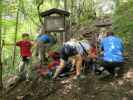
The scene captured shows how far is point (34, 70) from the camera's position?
13.0m

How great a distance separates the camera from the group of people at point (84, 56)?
36.1ft

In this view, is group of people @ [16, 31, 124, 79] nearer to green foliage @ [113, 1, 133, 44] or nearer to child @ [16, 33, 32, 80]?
child @ [16, 33, 32, 80]

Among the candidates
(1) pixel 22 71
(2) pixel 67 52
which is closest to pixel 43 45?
(1) pixel 22 71

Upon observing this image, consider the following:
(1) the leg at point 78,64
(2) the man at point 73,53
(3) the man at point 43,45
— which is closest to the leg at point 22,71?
(3) the man at point 43,45

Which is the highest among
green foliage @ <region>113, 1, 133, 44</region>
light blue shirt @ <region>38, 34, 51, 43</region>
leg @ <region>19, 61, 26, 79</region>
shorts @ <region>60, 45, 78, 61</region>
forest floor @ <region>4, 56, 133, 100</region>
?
green foliage @ <region>113, 1, 133, 44</region>

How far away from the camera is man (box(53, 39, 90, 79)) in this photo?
451 inches

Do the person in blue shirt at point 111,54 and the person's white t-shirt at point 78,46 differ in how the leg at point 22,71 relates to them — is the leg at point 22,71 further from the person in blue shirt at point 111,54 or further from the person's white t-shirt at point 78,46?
the person in blue shirt at point 111,54

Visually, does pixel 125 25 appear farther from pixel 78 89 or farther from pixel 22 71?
pixel 22 71

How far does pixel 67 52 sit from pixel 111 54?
1.49m

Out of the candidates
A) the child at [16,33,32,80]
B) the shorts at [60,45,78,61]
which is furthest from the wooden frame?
the shorts at [60,45,78,61]

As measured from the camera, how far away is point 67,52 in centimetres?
1158

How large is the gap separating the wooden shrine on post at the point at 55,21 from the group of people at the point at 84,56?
91 centimetres

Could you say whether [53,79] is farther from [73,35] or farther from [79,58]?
[73,35]

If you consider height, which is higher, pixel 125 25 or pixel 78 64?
pixel 125 25
